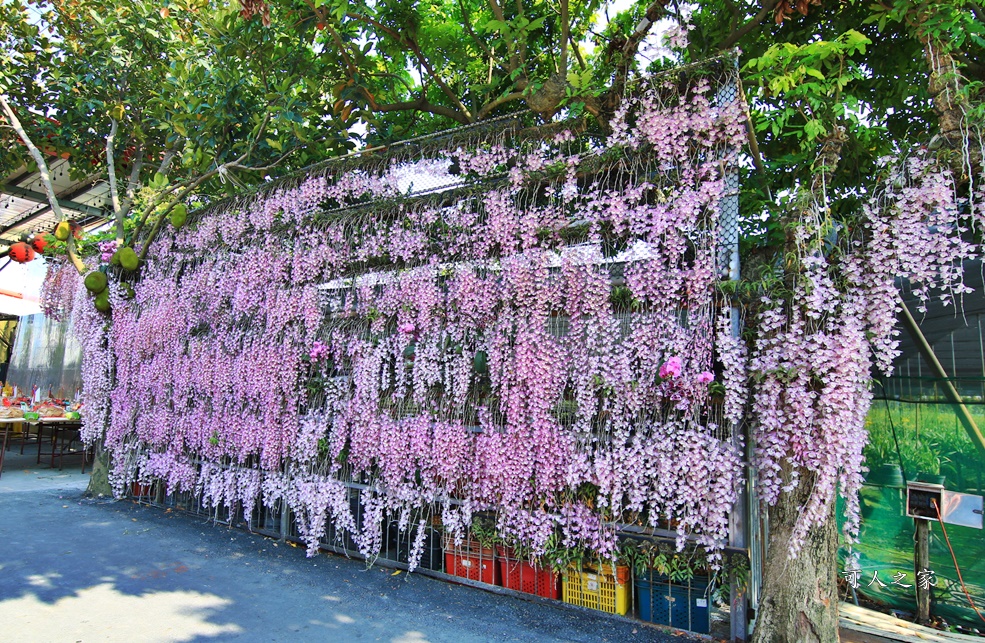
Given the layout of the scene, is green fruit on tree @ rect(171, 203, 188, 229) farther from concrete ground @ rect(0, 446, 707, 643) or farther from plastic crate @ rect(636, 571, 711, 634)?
plastic crate @ rect(636, 571, 711, 634)

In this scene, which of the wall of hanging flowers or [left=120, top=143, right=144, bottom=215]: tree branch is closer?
the wall of hanging flowers

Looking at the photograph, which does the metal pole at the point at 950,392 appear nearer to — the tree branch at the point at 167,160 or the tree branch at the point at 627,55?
the tree branch at the point at 627,55

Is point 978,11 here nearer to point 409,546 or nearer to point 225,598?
point 409,546

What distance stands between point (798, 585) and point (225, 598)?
4.02 meters

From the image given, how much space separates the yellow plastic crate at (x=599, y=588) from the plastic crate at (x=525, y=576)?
0.10 m

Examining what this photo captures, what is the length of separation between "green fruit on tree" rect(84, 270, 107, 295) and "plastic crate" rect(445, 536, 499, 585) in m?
6.09

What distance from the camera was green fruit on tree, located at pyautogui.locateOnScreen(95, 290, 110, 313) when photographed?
25.2 ft

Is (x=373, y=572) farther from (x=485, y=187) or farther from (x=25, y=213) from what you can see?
(x=25, y=213)

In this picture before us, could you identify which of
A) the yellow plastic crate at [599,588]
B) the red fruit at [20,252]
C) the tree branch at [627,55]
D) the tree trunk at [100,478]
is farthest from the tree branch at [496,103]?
the red fruit at [20,252]

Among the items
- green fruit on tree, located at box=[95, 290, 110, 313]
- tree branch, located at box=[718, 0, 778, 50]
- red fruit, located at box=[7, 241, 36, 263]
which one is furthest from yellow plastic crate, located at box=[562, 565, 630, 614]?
red fruit, located at box=[7, 241, 36, 263]

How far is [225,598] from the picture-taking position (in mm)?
4266

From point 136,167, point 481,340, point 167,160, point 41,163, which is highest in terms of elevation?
point 136,167

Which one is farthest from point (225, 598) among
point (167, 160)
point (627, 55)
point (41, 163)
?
point (41, 163)

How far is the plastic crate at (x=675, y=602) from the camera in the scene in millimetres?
3857
